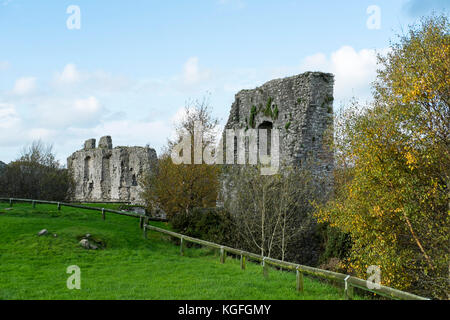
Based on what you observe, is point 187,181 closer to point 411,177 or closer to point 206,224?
point 206,224

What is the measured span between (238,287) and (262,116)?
585 inches

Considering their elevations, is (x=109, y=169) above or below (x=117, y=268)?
above

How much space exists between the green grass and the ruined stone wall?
1594 centimetres

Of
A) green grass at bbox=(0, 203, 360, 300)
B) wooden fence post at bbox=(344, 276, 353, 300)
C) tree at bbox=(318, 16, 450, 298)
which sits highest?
tree at bbox=(318, 16, 450, 298)

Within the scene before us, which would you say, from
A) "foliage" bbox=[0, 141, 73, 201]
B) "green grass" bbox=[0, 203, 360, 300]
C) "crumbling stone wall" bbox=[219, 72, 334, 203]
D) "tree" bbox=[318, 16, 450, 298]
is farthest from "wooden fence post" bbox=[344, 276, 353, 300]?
"foliage" bbox=[0, 141, 73, 201]

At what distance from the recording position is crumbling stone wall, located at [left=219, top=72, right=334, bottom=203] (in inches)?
845

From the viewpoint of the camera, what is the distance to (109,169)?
40469mm

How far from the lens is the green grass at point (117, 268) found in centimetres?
935

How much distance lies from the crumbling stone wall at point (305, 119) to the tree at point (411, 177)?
333 inches

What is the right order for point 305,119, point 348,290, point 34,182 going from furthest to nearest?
point 34,182
point 305,119
point 348,290

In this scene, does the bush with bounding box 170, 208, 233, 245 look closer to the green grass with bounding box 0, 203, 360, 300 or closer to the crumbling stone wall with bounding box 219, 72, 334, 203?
the green grass with bounding box 0, 203, 360, 300

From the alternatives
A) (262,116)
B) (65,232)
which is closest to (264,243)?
(262,116)

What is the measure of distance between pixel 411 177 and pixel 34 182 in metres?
23.6

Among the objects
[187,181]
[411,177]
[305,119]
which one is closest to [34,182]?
[187,181]
